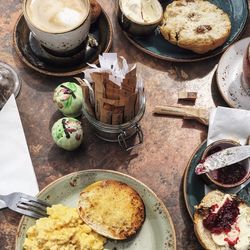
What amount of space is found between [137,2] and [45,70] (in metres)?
0.42

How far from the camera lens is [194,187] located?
4.66 feet

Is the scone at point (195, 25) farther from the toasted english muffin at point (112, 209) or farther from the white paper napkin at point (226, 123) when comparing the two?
the toasted english muffin at point (112, 209)

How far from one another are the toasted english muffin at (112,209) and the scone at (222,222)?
7.1 inches

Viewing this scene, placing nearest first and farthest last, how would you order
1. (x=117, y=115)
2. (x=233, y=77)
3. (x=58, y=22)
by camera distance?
(x=117, y=115), (x=58, y=22), (x=233, y=77)

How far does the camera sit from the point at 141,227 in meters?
1.38

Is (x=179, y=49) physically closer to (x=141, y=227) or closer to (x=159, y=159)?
(x=159, y=159)

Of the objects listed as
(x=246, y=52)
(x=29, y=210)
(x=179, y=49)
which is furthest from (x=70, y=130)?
(x=246, y=52)

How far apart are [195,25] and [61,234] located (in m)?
0.88

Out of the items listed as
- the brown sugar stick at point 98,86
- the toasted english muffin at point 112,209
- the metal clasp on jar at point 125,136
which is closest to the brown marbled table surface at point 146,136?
the metal clasp on jar at point 125,136

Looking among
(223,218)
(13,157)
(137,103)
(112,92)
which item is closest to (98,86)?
(112,92)

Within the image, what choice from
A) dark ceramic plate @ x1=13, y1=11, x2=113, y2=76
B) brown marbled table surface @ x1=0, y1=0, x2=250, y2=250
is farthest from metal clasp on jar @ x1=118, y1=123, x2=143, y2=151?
dark ceramic plate @ x1=13, y1=11, x2=113, y2=76

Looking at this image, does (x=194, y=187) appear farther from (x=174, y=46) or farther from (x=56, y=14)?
(x=56, y=14)

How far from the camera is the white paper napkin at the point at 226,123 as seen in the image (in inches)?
58.1

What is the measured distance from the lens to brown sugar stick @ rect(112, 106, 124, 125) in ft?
4.46
